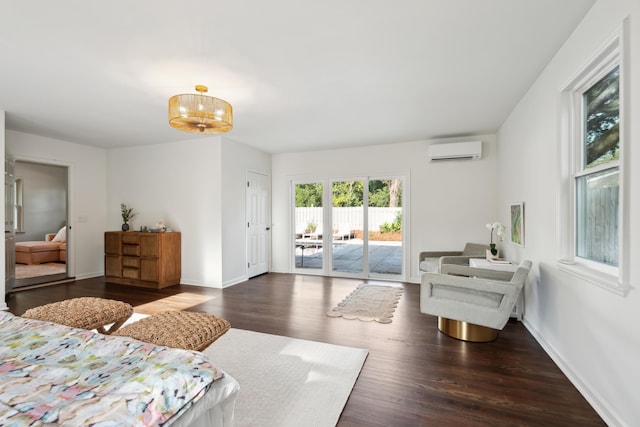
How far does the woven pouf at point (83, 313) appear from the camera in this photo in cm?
220

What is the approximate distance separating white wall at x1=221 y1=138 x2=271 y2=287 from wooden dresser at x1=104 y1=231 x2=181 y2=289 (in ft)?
3.10

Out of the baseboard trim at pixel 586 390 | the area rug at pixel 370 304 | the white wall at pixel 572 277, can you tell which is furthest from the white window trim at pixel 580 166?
the area rug at pixel 370 304

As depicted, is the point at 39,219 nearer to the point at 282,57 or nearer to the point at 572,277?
the point at 282,57

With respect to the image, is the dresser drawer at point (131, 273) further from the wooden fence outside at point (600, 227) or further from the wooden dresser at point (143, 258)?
the wooden fence outside at point (600, 227)

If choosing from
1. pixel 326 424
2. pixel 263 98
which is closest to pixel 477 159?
pixel 263 98

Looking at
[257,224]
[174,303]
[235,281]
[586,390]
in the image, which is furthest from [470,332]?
[257,224]

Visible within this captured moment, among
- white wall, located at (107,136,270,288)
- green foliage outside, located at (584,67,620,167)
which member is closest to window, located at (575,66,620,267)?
green foliage outside, located at (584,67,620,167)

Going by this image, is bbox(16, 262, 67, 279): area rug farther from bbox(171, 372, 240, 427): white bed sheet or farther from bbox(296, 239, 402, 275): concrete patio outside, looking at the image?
bbox(171, 372, 240, 427): white bed sheet

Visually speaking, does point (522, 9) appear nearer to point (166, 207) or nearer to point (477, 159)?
point (477, 159)

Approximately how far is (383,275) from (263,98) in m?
3.80

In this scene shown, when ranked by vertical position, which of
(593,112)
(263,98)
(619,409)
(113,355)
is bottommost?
(619,409)

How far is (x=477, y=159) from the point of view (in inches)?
195

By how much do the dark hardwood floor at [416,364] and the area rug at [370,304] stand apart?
5.0 inches

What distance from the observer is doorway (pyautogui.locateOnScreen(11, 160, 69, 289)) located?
6.70 m
